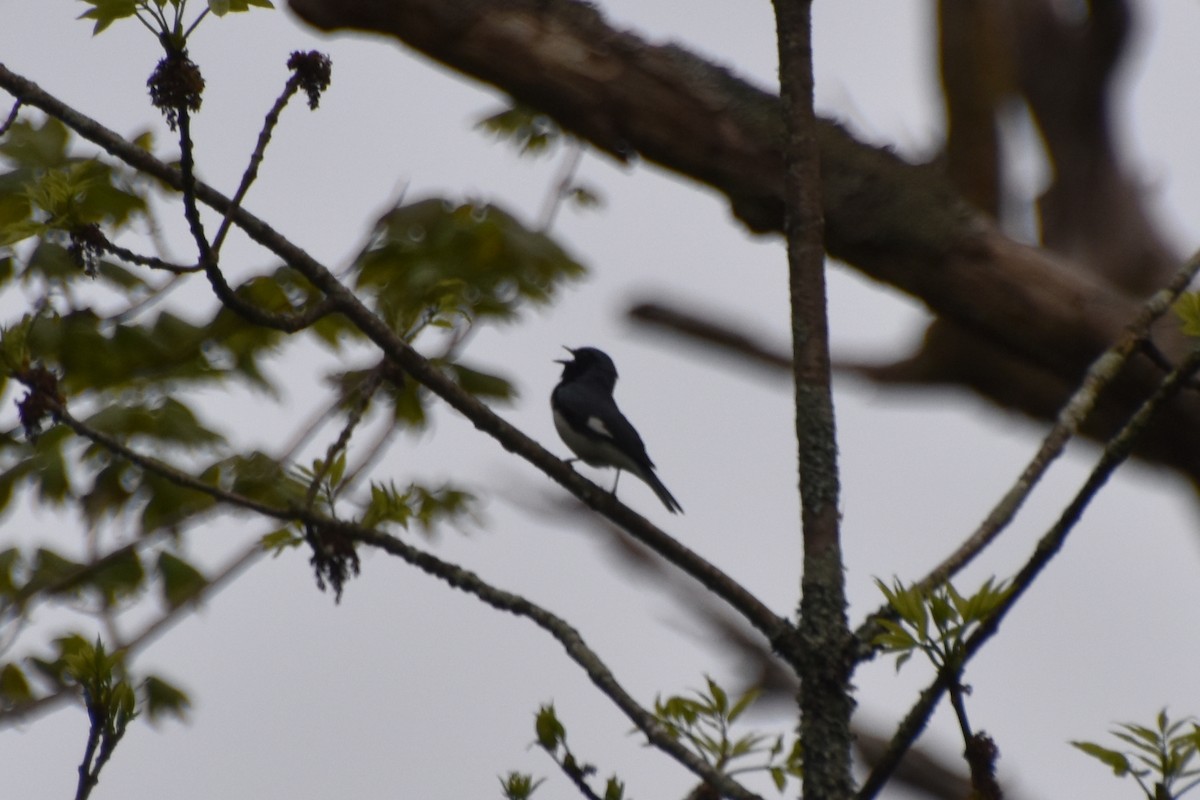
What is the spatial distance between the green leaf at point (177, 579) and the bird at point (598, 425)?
2019mm

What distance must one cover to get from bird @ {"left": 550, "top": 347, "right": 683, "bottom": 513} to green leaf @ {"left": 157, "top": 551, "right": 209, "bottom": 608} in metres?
2.02

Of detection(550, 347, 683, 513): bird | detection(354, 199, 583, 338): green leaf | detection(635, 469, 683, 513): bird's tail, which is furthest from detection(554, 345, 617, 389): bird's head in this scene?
detection(354, 199, 583, 338): green leaf

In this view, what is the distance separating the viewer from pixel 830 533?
257 centimetres

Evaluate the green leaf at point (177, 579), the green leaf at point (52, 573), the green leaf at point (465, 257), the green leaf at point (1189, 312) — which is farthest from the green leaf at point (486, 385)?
the green leaf at point (1189, 312)

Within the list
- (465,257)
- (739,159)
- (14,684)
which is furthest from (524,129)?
(14,684)

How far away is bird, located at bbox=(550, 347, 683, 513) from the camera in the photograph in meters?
5.80

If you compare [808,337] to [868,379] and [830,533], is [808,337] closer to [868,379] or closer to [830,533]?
[830,533]

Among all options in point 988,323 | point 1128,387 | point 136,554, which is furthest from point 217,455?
point 1128,387

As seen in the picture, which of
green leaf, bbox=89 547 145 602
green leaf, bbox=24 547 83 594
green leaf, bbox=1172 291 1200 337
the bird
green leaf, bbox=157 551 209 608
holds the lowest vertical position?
green leaf, bbox=24 547 83 594

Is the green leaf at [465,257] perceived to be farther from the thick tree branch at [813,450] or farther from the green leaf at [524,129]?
the thick tree branch at [813,450]

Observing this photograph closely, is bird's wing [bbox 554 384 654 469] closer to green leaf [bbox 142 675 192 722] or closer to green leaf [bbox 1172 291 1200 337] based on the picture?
green leaf [bbox 142 675 192 722]

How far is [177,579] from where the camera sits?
427cm

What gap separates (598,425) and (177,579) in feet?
7.11

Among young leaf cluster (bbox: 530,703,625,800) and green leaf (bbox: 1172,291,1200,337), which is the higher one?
green leaf (bbox: 1172,291,1200,337)
